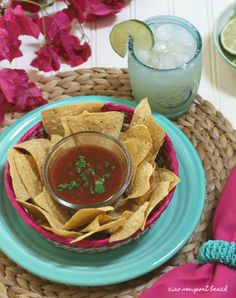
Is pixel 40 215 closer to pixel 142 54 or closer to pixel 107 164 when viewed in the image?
pixel 107 164

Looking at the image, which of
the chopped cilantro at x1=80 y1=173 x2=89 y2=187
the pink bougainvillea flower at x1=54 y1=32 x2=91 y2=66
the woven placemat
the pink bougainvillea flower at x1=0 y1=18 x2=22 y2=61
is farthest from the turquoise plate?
the pink bougainvillea flower at x1=54 y1=32 x2=91 y2=66

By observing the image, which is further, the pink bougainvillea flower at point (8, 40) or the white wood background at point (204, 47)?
the white wood background at point (204, 47)

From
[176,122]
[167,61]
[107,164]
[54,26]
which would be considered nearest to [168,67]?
[167,61]

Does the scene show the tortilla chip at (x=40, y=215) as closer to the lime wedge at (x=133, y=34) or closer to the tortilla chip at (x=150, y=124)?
the tortilla chip at (x=150, y=124)

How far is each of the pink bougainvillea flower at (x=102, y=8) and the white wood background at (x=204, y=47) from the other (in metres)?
0.02

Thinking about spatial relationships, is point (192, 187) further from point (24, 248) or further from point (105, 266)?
point (24, 248)

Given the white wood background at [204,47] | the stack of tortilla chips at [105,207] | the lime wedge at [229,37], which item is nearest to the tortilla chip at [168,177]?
the stack of tortilla chips at [105,207]

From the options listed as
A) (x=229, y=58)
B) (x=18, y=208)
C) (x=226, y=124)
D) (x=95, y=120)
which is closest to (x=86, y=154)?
(x=95, y=120)

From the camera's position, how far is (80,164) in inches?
48.4

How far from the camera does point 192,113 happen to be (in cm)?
140

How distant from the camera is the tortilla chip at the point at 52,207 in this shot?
114cm

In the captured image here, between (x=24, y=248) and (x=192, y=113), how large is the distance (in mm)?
511

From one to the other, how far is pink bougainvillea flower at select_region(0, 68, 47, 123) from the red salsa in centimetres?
19

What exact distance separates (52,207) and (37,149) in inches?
5.2
